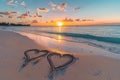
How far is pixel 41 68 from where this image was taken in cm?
410

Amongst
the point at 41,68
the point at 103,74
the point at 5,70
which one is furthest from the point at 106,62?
the point at 5,70

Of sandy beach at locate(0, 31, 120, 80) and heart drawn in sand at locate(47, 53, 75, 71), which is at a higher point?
heart drawn in sand at locate(47, 53, 75, 71)

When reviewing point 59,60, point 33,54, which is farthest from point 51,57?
point 33,54

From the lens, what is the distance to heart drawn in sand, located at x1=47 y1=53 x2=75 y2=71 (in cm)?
412

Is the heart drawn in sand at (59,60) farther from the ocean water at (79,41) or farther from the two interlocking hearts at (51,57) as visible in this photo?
the ocean water at (79,41)

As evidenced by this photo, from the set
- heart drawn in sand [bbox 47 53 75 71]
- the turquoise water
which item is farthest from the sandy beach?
the turquoise water

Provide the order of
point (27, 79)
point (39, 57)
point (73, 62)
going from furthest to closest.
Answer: point (39, 57), point (73, 62), point (27, 79)

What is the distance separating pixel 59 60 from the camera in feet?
14.7

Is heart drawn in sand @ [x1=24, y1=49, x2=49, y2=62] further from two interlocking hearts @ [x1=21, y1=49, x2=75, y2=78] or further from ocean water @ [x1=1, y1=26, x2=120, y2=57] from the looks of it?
ocean water @ [x1=1, y1=26, x2=120, y2=57]

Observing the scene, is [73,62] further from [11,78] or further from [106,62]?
[11,78]

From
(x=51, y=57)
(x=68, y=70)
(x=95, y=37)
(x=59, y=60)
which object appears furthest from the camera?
(x=95, y=37)

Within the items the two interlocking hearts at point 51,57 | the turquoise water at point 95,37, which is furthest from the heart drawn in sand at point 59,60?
the turquoise water at point 95,37

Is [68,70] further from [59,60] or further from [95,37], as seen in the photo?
[95,37]

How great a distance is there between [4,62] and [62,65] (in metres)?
1.34
